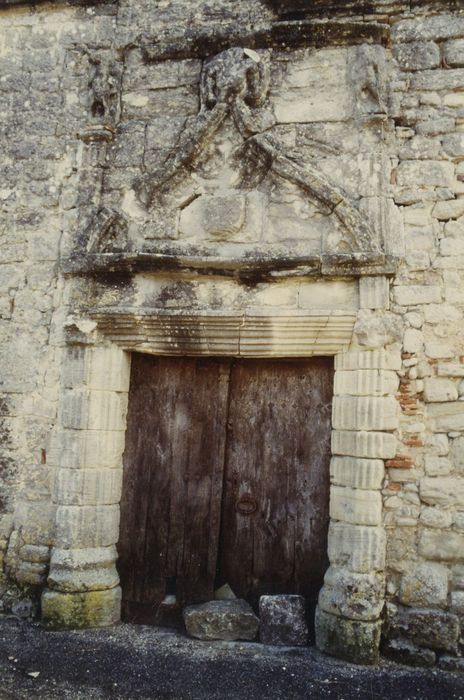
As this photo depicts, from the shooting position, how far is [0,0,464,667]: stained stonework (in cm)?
348

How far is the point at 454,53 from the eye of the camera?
12.2 feet

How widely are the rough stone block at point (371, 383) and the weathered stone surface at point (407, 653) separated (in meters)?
1.47

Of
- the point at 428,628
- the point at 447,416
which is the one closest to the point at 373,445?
the point at 447,416

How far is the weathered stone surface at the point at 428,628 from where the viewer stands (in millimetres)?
3309

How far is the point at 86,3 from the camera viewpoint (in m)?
4.24

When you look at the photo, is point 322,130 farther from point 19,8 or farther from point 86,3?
point 19,8

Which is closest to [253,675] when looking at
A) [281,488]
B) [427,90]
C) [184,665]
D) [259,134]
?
[184,665]

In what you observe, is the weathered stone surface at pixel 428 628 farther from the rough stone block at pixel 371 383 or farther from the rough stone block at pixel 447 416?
the rough stone block at pixel 371 383

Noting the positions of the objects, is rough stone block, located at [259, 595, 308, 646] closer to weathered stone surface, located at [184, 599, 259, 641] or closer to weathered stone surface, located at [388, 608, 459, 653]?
weathered stone surface, located at [184, 599, 259, 641]

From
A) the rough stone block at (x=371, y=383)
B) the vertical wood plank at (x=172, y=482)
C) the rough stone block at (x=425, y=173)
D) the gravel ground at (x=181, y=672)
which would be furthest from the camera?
the vertical wood plank at (x=172, y=482)

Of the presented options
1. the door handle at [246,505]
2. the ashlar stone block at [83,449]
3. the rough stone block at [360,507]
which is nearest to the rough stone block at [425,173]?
the rough stone block at [360,507]

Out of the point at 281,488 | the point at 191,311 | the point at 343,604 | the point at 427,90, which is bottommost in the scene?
the point at 343,604

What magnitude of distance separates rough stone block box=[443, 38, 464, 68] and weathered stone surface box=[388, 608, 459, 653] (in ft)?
11.3

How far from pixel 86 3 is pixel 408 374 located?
3562 mm
